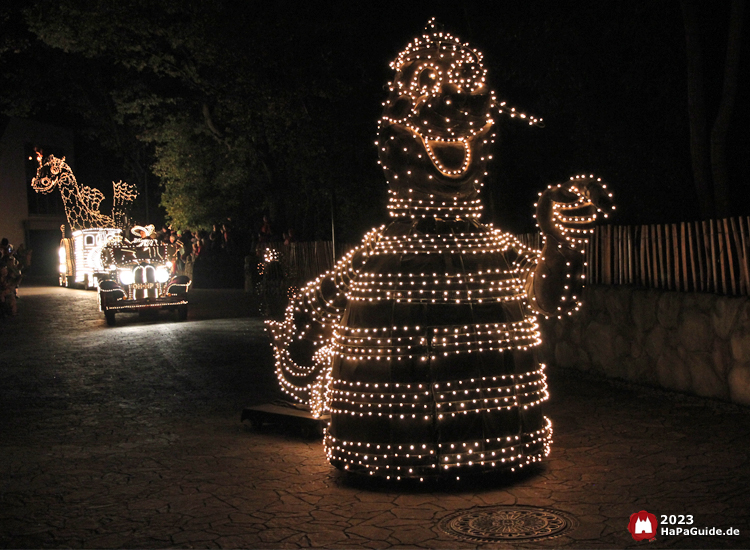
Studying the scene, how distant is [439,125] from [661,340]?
181 inches

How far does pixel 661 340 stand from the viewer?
9320 millimetres

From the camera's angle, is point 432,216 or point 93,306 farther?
point 93,306

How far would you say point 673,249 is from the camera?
9.41 m

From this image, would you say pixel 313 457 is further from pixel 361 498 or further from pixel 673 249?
pixel 673 249

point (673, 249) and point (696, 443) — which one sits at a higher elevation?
point (673, 249)

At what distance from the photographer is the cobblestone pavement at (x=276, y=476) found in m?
5.07

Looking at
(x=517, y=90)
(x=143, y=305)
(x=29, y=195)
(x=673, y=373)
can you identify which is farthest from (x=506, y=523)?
(x=29, y=195)

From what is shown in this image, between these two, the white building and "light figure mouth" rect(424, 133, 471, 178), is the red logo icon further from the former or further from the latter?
the white building

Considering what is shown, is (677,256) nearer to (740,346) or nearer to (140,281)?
(740,346)

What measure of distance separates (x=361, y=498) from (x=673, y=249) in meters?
5.44

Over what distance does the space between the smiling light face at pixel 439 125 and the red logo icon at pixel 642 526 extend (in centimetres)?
265

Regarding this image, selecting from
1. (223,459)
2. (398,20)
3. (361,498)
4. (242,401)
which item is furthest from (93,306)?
(361,498)

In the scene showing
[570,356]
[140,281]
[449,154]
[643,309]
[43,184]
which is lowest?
[570,356]

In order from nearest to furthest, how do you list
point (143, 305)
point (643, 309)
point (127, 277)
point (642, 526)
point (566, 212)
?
point (642, 526) < point (566, 212) < point (643, 309) < point (143, 305) < point (127, 277)
